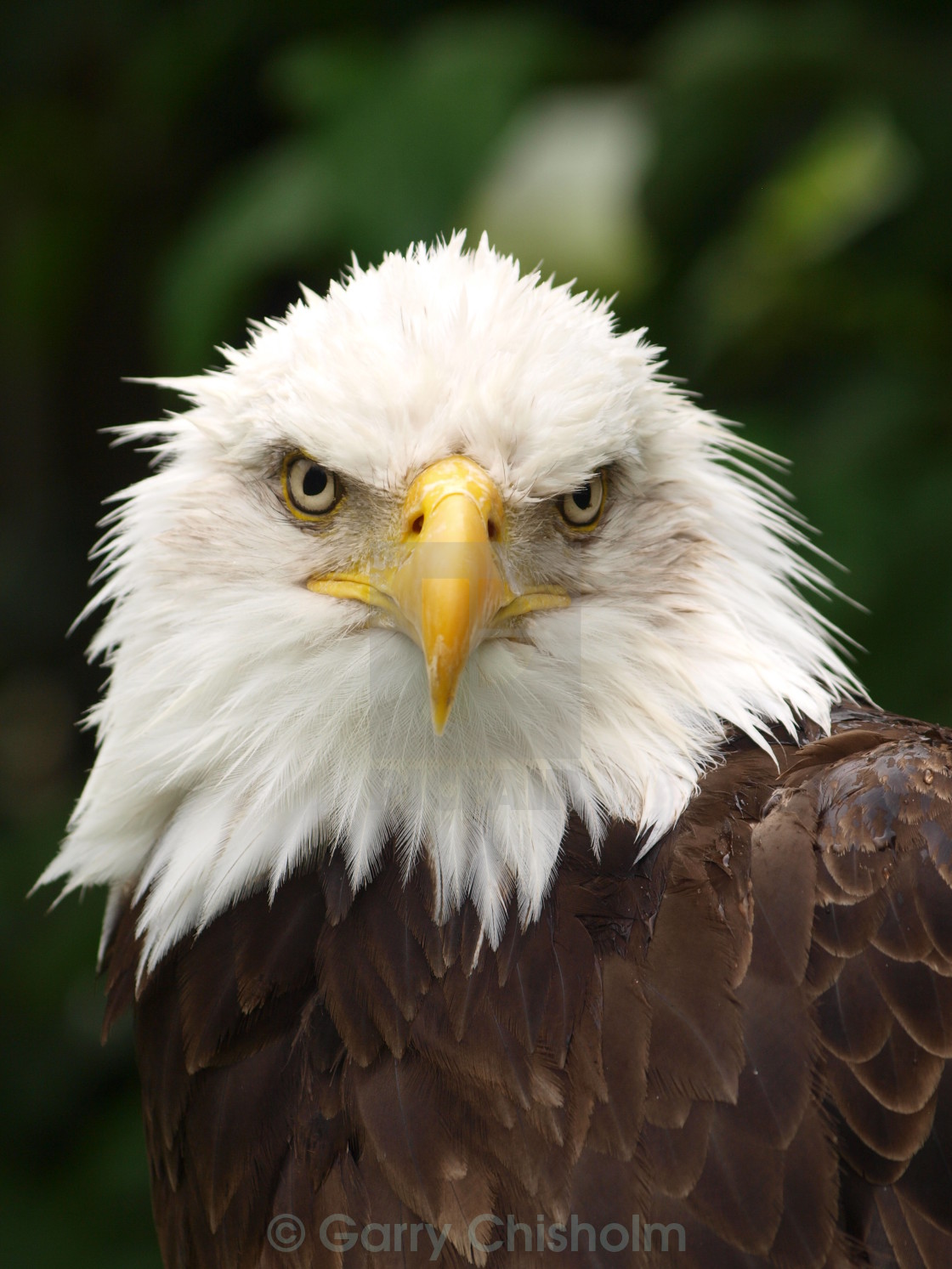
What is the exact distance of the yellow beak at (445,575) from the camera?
5.93 ft

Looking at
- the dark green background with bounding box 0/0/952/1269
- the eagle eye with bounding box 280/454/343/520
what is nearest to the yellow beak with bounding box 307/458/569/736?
the eagle eye with bounding box 280/454/343/520

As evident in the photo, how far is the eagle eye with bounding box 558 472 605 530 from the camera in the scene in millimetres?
2080

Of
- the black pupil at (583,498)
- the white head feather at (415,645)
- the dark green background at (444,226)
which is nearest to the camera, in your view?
the white head feather at (415,645)

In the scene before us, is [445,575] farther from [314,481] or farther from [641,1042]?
[641,1042]

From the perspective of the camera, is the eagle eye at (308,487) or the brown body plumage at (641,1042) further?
the eagle eye at (308,487)

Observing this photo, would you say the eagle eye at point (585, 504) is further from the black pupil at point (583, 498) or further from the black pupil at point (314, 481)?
the black pupil at point (314, 481)

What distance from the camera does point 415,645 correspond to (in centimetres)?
200

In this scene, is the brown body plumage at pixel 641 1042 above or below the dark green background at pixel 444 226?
below

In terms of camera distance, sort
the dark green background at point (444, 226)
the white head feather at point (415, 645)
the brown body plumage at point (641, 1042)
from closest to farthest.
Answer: the brown body plumage at point (641, 1042), the white head feather at point (415, 645), the dark green background at point (444, 226)

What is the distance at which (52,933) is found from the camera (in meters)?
3.78

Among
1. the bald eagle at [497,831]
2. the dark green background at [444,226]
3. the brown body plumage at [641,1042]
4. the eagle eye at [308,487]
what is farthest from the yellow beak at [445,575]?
the dark green background at [444,226]

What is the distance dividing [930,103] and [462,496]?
2.42 m

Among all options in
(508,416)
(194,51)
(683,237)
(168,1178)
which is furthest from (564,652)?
(194,51)

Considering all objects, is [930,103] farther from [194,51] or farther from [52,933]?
[52,933]
